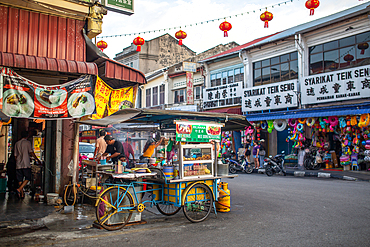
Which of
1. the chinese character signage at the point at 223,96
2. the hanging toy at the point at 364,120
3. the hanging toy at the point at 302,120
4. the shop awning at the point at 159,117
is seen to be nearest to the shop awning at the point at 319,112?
the hanging toy at the point at 364,120

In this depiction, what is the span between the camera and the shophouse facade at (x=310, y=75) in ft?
49.0

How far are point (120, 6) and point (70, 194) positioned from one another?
5421 millimetres

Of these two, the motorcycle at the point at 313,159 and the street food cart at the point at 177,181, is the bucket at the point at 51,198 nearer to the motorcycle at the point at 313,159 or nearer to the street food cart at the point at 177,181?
the street food cart at the point at 177,181

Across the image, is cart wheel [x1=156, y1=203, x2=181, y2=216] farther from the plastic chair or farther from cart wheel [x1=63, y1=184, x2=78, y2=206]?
the plastic chair

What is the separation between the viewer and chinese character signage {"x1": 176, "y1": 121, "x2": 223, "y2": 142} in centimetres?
665

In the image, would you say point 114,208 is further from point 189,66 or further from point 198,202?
point 189,66

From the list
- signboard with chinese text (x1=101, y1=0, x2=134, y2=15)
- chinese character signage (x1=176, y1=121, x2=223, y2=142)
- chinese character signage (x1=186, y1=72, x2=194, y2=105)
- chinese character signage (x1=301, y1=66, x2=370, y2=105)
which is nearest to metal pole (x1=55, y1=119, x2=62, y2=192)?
signboard with chinese text (x1=101, y1=0, x2=134, y2=15)

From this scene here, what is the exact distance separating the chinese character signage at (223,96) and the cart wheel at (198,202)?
48.6ft

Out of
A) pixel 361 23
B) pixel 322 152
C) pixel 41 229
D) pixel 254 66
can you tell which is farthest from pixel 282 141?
pixel 41 229

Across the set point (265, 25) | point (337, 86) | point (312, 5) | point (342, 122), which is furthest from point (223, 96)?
point (312, 5)

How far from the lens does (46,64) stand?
24.2 ft

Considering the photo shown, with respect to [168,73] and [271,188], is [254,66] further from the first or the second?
[271,188]

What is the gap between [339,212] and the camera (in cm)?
720

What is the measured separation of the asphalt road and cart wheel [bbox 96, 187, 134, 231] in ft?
0.67
